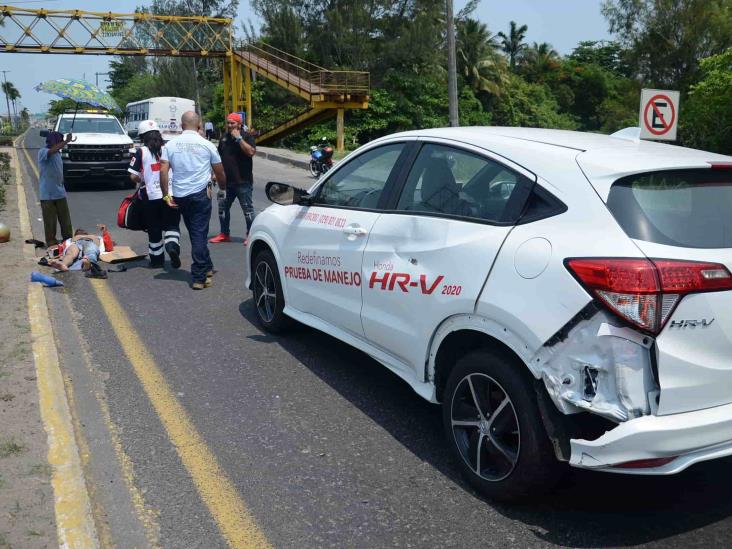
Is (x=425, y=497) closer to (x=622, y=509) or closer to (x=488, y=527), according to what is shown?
(x=488, y=527)

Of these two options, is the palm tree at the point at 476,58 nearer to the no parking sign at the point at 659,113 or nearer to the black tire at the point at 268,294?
the no parking sign at the point at 659,113

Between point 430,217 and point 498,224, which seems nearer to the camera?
point 498,224

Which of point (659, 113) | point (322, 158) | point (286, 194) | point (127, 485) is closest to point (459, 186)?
point (286, 194)

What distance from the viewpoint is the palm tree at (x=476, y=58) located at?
5578cm

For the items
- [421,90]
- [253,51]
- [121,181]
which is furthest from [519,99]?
[121,181]

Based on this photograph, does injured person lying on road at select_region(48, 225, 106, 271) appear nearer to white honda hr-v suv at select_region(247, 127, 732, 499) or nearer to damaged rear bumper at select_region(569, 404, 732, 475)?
white honda hr-v suv at select_region(247, 127, 732, 499)

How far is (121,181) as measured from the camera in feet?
63.3

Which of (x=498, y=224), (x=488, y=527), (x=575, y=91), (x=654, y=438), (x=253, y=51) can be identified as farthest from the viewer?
(x=575, y=91)

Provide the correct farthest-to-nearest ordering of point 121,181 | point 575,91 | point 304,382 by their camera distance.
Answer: point 575,91 < point 121,181 < point 304,382

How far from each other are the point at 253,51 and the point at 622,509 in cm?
4210

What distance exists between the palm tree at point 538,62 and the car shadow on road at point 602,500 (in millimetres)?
74705

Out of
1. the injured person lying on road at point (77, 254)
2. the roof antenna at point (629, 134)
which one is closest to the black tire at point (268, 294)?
the roof antenna at point (629, 134)

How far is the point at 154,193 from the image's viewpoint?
8.62m

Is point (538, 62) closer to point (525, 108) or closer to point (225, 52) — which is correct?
point (525, 108)
